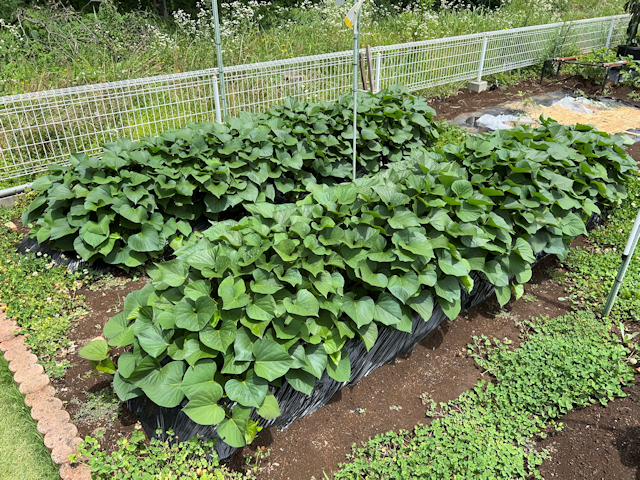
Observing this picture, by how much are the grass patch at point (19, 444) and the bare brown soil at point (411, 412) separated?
0.19m

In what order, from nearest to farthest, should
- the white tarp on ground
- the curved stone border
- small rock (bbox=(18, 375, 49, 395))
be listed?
the curved stone border
small rock (bbox=(18, 375, 49, 395))
the white tarp on ground

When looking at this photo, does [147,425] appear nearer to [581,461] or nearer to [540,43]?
[581,461]

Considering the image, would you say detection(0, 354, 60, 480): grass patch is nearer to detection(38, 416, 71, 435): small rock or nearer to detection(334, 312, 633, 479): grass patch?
detection(38, 416, 71, 435): small rock

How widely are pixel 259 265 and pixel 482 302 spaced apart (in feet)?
5.49

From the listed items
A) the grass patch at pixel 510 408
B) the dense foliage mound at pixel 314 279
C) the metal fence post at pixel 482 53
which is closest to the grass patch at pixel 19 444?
the dense foliage mound at pixel 314 279

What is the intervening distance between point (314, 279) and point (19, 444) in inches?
64.4

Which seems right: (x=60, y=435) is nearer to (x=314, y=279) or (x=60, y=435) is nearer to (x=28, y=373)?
(x=28, y=373)

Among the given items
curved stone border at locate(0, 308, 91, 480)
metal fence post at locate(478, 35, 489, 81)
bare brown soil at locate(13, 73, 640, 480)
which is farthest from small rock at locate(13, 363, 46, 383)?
metal fence post at locate(478, 35, 489, 81)

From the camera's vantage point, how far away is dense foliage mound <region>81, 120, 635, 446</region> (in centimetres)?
200

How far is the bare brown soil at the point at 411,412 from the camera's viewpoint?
2.12m

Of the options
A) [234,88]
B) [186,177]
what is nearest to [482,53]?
[234,88]

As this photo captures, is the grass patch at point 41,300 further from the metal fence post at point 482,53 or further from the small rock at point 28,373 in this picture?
the metal fence post at point 482,53

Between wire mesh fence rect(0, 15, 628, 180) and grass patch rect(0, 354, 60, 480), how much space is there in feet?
8.05

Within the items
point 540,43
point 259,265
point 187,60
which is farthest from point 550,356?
point 540,43
